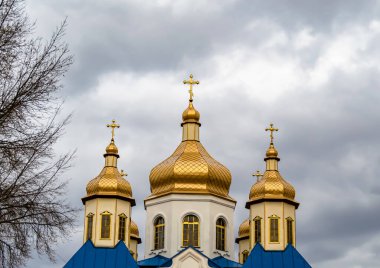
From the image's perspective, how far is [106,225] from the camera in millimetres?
34375

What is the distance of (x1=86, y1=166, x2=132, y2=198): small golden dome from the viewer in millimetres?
35250

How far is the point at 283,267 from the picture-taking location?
3256 cm

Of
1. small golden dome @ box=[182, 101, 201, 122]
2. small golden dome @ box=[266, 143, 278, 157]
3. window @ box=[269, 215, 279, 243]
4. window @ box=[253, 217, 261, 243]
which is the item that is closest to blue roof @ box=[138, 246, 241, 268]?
window @ box=[253, 217, 261, 243]

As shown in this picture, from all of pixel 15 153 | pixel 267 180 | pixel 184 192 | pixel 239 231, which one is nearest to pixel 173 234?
pixel 184 192

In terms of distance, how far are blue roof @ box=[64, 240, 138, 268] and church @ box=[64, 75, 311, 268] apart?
43 millimetres

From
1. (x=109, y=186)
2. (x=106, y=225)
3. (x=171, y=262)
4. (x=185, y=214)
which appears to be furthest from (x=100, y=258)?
(x=185, y=214)

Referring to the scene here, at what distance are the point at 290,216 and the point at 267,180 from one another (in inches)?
82.7

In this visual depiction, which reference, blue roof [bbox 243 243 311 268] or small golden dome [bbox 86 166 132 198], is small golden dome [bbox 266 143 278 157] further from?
small golden dome [bbox 86 166 132 198]

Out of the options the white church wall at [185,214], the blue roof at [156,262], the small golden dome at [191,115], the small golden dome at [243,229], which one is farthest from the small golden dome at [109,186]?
the small golden dome at [243,229]

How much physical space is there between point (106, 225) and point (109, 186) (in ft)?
6.38

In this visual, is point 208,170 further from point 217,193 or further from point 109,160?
point 109,160

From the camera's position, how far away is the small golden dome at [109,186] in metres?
35.2

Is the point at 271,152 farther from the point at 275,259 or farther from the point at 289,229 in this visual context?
the point at 275,259

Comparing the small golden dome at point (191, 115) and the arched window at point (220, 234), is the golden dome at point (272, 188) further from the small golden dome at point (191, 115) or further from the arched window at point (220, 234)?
the small golden dome at point (191, 115)
